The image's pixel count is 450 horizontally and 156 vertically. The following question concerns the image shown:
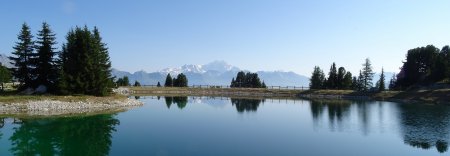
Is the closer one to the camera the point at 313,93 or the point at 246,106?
the point at 246,106

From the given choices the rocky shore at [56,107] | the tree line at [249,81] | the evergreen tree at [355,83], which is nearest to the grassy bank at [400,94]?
the evergreen tree at [355,83]

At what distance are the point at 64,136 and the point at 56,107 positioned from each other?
21.3 metres

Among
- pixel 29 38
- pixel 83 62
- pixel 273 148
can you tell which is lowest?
pixel 273 148

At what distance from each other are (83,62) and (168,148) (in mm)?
37211

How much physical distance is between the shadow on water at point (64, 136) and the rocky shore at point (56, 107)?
20.4 ft

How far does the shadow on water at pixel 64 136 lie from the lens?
2650 cm

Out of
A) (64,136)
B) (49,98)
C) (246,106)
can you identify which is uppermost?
(49,98)

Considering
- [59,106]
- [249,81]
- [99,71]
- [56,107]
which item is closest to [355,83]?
[249,81]

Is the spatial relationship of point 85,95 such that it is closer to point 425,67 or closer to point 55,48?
point 55,48

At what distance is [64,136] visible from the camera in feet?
106

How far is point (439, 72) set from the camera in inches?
3949

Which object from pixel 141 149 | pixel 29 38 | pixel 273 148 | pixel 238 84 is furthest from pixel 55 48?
pixel 238 84

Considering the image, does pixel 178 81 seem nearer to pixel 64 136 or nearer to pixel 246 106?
pixel 246 106

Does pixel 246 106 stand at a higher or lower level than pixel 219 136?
higher
